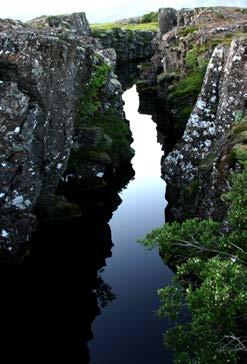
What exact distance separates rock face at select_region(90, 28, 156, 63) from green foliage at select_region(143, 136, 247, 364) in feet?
399

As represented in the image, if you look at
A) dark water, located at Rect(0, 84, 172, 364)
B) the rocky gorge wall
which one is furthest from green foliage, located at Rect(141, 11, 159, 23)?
dark water, located at Rect(0, 84, 172, 364)

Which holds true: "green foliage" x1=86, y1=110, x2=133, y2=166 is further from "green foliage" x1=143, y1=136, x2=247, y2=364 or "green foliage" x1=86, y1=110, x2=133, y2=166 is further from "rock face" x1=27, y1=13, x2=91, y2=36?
"rock face" x1=27, y1=13, x2=91, y2=36

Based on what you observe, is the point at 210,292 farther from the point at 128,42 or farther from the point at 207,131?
the point at 128,42

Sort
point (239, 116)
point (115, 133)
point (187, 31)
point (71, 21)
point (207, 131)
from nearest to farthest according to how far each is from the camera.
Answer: point (239, 116)
point (207, 131)
point (115, 133)
point (187, 31)
point (71, 21)

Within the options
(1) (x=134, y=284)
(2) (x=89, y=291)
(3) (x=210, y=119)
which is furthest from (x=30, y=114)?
(3) (x=210, y=119)

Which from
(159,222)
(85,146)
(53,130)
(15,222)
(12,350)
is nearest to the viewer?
(12,350)

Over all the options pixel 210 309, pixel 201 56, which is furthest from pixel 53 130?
pixel 201 56

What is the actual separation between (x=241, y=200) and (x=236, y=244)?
6.07ft

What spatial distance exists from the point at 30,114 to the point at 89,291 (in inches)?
546

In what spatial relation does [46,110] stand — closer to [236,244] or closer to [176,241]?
[176,241]

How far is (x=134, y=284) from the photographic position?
33.8m

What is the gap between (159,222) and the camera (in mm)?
42969

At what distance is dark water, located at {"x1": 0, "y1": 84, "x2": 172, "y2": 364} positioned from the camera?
27328 millimetres

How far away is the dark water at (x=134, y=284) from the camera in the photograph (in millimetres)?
27125
